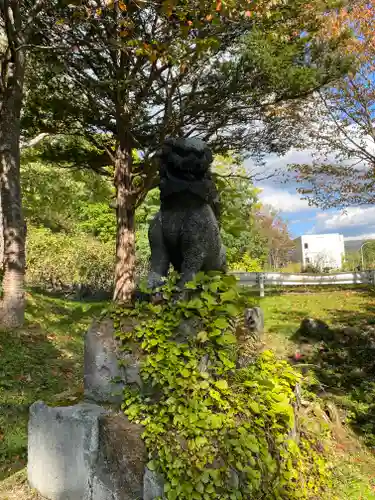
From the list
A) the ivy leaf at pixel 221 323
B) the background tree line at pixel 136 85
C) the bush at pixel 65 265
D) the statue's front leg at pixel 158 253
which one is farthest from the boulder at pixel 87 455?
the bush at pixel 65 265

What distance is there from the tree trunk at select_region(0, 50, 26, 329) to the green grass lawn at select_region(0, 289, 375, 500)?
0.59 metres

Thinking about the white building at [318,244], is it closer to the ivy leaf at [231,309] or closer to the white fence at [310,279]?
the white fence at [310,279]

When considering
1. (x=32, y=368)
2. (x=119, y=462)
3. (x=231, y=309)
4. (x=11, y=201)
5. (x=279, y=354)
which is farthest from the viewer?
(x=279, y=354)

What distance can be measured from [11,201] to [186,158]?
5.43 m

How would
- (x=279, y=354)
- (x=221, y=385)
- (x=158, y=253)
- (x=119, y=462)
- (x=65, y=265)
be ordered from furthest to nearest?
(x=65, y=265)
(x=279, y=354)
(x=158, y=253)
(x=221, y=385)
(x=119, y=462)

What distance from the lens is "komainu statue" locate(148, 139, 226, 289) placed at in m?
2.85

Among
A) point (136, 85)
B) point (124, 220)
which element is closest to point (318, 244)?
point (124, 220)

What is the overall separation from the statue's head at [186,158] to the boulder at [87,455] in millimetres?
1745

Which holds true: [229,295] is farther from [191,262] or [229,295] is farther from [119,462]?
[119,462]

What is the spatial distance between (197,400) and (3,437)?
10.3 feet

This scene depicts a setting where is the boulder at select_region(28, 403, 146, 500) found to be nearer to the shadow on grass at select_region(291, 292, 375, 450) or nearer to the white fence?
the shadow on grass at select_region(291, 292, 375, 450)

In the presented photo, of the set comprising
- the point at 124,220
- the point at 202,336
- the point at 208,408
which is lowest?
the point at 208,408

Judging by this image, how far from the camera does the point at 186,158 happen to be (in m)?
2.81

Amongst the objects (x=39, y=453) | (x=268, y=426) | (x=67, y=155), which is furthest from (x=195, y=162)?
(x=67, y=155)
